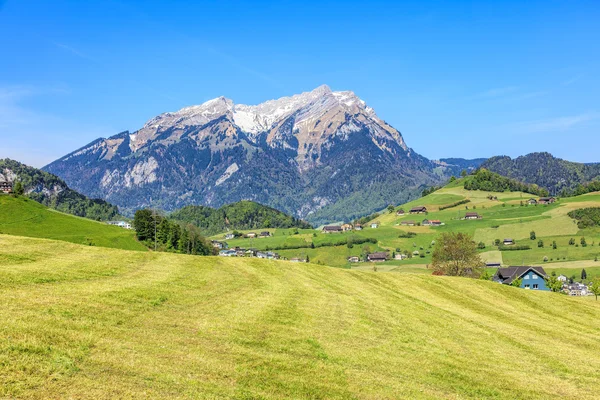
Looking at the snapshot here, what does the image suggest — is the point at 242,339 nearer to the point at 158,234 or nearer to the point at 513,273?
the point at 513,273

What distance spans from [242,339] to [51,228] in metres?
152

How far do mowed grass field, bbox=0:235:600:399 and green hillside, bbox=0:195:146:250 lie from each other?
10488cm

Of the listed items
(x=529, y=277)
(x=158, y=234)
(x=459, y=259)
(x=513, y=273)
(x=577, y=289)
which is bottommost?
(x=577, y=289)

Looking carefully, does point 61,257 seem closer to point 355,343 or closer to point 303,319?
point 303,319

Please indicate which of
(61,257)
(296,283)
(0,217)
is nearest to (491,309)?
(296,283)

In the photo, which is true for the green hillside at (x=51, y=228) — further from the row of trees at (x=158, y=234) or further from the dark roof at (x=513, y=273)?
the dark roof at (x=513, y=273)

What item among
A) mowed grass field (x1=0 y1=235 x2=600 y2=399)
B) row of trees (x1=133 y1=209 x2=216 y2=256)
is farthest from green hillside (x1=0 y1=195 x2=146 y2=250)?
mowed grass field (x1=0 y1=235 x2=600 y2=399)

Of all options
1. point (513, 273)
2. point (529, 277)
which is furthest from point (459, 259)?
point (529, 277)

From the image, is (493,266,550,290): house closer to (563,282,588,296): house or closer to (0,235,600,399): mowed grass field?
(563,282,588,296): house

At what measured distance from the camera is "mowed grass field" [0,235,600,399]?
16.5 m

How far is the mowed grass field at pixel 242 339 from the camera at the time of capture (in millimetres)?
16469

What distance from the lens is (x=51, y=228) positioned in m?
156

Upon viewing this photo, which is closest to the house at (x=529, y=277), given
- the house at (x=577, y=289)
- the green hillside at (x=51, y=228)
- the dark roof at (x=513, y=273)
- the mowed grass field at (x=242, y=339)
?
the dark roof at (x=513, y=273)

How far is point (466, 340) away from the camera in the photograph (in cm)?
3325
